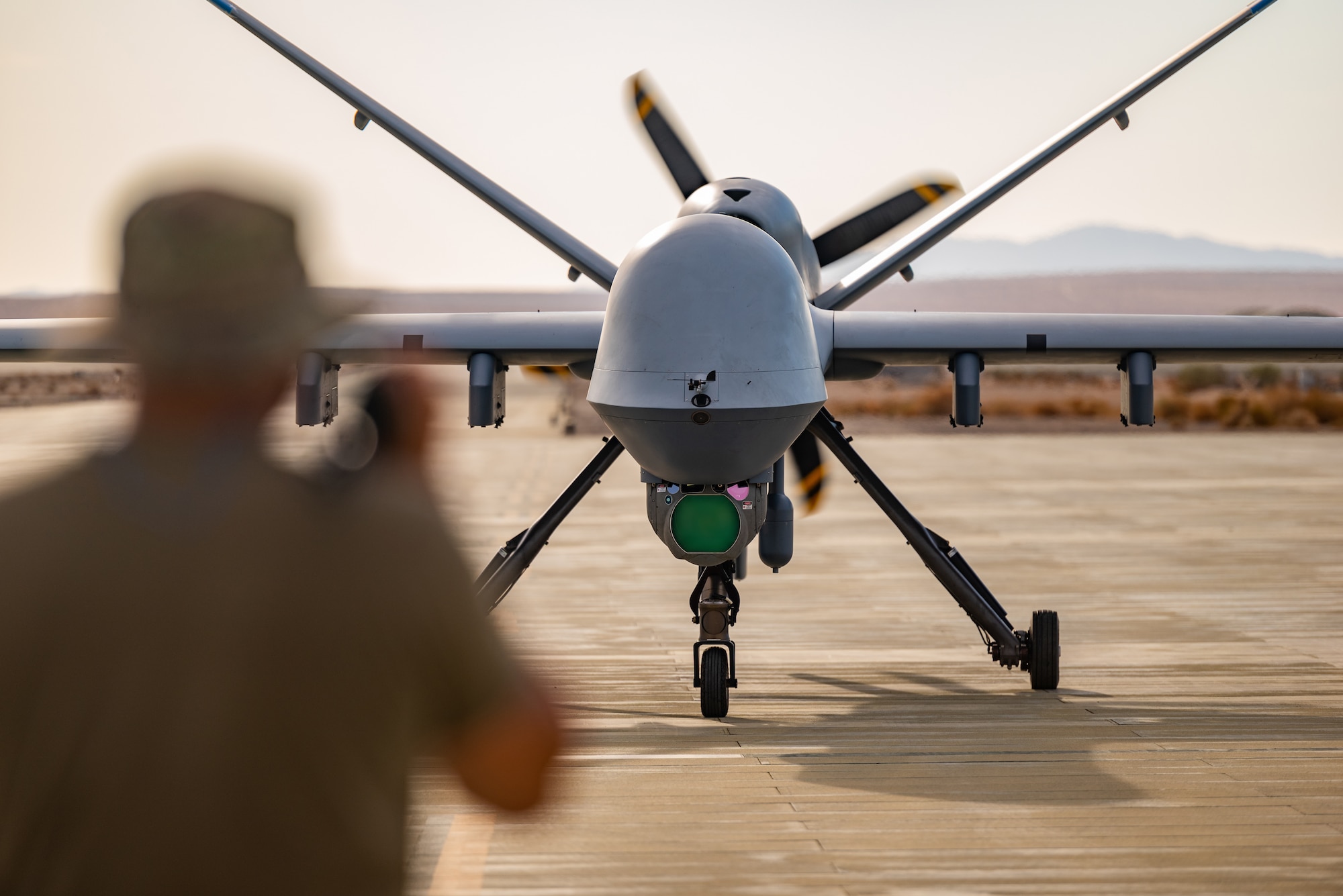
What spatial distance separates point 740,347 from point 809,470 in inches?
157

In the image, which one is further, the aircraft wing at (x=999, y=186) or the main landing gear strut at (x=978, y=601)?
the aircraft wing at (x=999, y=186)

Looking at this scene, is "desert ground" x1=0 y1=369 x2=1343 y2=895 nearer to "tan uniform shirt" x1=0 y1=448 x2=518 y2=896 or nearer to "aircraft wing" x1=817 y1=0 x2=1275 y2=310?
"tan uniform shirt" x1=0 y1=448 x2=518 y2=896

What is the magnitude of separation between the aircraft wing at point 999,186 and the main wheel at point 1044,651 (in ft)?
8.67

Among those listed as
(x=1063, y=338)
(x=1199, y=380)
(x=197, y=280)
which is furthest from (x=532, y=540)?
(x=1199, y=380)

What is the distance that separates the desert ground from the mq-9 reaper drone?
0.75m

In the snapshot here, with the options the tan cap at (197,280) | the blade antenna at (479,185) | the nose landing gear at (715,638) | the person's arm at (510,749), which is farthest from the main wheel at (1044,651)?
the tan cap at (197,280)

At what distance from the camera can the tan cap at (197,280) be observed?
1.54 meters

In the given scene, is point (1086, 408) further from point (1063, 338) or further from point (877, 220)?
point (1063, 338)

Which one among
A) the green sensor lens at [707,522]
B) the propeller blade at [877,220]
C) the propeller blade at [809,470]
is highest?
the propeller blade at [877,220]

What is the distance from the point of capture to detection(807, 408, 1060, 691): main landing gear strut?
26.1ft

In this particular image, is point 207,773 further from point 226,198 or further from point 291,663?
point 226,198

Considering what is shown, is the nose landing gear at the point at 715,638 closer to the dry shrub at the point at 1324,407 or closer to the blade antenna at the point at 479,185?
the blade antenna at the point at 479,185

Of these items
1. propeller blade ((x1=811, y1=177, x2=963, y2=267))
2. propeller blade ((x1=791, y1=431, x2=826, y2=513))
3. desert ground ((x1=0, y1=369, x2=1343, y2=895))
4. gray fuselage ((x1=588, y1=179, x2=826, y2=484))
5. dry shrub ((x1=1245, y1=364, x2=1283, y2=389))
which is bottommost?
desert ground ((x1=0, y1=369, x2=1343, y2=895))

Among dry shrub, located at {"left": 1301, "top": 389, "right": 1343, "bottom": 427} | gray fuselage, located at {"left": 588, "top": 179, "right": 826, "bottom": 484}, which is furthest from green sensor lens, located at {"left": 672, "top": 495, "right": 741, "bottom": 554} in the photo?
dry shrub, located at {"left": 1301, "top": 389, "right": 1343, "bottom": 427}
